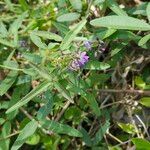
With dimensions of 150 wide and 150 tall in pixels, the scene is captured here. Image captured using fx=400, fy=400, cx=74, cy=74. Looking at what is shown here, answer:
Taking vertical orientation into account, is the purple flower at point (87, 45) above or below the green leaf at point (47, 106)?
above

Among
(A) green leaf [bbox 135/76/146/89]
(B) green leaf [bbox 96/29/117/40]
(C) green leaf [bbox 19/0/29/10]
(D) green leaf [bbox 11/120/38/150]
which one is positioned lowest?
(A) green leaf [bbox 135/76/146/89]

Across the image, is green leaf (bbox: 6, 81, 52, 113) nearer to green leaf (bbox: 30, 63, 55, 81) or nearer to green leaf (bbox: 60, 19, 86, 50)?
green leaf (bbox: 30, 63, 55, 81)

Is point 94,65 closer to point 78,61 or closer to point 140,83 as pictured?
point 78,61

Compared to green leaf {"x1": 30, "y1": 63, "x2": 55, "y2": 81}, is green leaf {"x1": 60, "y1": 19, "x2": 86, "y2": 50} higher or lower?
higher

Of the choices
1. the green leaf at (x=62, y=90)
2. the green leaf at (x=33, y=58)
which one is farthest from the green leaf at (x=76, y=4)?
the green leaf at (x=62, y=90)

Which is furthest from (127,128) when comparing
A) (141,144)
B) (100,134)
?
(141,144)

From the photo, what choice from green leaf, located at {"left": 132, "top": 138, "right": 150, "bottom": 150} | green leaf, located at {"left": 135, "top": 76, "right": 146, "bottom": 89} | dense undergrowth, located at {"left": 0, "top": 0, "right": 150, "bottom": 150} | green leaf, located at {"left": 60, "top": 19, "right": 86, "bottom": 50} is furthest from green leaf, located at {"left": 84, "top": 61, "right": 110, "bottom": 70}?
green leaf, located at {"left": 135, "top": 76, "right": 146, "bottom": 89}

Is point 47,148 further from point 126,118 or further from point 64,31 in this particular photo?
point 64,31

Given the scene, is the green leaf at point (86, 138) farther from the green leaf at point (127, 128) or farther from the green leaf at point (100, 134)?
the green leaf at point (127, 128)
